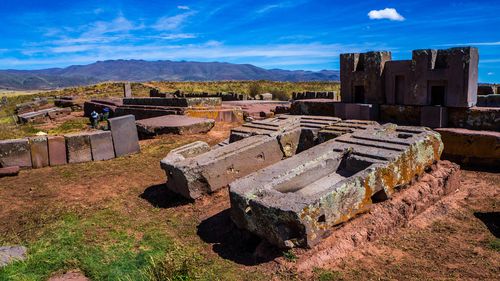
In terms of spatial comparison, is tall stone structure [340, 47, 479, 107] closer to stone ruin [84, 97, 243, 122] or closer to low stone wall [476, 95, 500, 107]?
low stone wall [476, 95, 500, 107]

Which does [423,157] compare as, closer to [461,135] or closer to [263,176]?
[461,135]

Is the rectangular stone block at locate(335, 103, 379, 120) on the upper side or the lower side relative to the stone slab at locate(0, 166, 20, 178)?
upper

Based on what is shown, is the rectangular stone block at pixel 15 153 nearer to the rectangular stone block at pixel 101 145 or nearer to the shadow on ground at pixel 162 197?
the rectangular stone block at pixel 101 145

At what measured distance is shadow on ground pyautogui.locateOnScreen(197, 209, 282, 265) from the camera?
4523mm

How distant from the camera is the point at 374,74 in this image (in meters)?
8.41

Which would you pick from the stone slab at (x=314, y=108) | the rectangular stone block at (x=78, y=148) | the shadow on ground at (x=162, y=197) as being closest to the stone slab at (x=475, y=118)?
the stone slab at (x=314, y=108)

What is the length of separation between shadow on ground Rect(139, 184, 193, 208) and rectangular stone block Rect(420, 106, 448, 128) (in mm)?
4992

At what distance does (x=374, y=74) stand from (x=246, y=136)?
316 cm

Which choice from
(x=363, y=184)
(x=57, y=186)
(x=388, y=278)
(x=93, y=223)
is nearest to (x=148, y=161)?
(x=57, y=186)

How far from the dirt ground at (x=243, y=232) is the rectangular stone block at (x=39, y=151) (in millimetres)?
340

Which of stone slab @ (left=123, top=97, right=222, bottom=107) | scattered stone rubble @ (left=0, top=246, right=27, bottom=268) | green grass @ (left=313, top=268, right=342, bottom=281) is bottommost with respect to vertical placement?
green grass @ (left=313, top=268, right=342, bottom=281)

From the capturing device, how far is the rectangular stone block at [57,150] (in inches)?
366

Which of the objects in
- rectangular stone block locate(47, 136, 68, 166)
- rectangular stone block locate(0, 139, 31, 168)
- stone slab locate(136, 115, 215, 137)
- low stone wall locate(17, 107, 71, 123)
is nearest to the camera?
rectangular stone block locate(0, 139, 31, 168)

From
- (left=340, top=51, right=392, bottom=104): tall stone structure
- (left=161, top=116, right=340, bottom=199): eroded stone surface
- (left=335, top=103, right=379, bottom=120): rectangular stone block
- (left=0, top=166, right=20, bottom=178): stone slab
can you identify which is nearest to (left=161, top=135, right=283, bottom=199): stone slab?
(left=161, top=116, right=340, bottom=199): eroded stone surface
